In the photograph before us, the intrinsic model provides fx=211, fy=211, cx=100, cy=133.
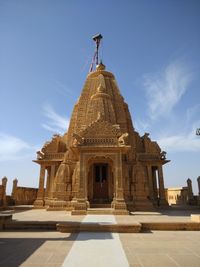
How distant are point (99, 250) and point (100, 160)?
15075 millimetres

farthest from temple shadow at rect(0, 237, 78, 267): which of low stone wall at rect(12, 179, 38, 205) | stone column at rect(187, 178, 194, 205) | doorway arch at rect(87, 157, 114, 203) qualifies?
stone column at rect(187, 178, 194, 205)

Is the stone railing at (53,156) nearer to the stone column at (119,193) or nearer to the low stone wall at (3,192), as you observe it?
the low stone wall at (3,192)

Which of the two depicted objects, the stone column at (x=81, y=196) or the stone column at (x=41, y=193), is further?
the stone column at (x=41, y=193)

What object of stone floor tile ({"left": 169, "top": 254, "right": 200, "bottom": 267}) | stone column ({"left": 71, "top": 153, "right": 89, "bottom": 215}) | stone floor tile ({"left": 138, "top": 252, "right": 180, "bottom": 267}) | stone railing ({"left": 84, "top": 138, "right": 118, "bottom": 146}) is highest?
stone railing ({"left": 84, "top": 138, "right": 118, "bottom": 146})

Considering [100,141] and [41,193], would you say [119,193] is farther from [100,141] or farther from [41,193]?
[41,193]

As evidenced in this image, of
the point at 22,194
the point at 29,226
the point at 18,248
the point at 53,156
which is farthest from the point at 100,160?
the point at 22,194

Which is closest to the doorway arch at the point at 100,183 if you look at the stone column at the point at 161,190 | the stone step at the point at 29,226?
the stone column at the point at 161,190

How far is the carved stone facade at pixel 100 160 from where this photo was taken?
680 inches

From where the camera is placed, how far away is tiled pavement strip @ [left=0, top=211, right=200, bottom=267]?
4.76m

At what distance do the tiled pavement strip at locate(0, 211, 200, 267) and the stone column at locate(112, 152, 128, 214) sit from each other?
8.39m

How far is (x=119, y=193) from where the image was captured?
16.3 m

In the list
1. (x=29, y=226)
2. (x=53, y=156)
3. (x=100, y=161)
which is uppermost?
(x=53, y=156)

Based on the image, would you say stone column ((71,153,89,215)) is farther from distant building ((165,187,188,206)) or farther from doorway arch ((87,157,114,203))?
distant building ((165,187,188,206))

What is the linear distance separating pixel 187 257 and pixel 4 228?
24.5 ft
